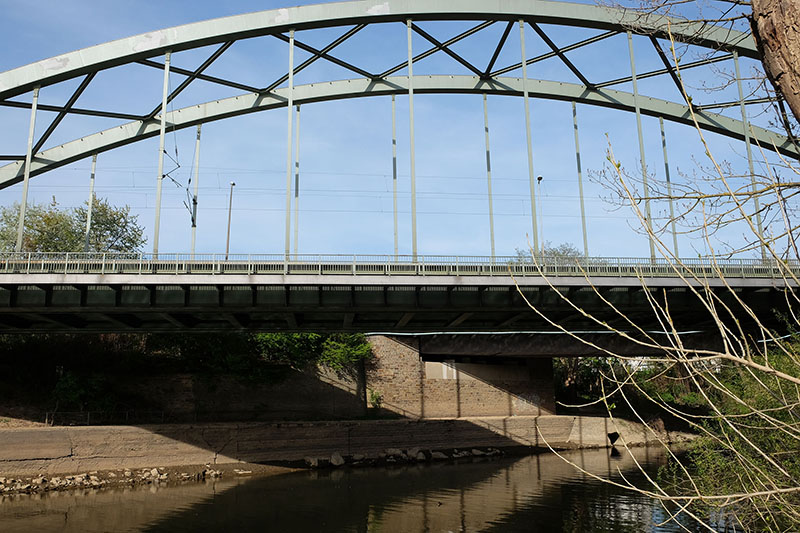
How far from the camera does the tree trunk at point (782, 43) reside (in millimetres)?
3838

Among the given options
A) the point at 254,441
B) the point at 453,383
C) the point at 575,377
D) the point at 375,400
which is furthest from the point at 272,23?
the point at 575,377

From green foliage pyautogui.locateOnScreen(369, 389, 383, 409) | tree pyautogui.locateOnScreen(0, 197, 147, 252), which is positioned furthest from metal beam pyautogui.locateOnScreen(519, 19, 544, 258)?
tree pyautogui.locateOnScreen(0, 197, 147, 252)

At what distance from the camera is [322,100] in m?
38.2

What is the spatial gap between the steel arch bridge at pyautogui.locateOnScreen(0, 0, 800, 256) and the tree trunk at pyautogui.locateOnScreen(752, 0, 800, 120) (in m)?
22.8

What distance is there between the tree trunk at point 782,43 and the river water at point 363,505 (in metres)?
16.4

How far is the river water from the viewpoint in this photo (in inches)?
755

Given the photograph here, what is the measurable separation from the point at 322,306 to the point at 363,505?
7403mm

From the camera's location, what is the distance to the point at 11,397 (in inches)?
1200

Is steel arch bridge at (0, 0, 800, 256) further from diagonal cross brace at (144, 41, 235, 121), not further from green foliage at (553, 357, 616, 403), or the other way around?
green foliage at (553, 357, 616, 403)

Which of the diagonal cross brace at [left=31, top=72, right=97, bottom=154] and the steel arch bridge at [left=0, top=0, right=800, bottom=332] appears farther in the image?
the diagonal cross brace at [left=31, top=72, right=97, bottom=154]

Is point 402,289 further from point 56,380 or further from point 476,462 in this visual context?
point 56,380

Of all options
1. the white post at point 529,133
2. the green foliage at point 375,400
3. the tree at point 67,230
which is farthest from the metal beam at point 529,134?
the tree at point 67,230

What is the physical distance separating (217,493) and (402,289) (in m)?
10.5

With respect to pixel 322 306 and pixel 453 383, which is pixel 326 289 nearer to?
pixel 322 306
